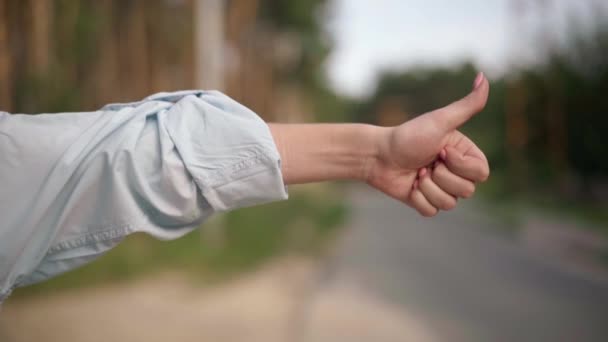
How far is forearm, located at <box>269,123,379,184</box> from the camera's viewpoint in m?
1.20

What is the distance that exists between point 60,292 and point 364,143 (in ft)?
11.3

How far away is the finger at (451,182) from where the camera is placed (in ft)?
4.16

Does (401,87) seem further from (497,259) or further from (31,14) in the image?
(31,14)

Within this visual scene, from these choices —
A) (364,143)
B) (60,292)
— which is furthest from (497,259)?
(364,143)

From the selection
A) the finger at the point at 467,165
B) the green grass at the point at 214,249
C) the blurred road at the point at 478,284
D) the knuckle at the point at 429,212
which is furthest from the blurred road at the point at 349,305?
the finger at the point at 467,165

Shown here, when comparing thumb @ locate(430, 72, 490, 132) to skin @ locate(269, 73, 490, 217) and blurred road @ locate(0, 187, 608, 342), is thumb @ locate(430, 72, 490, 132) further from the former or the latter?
blurred road @ locate(0, 187, 608, 342)

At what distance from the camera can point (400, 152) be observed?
1242 mm

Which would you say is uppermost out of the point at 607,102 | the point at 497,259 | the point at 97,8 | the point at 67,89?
the point at 97,8

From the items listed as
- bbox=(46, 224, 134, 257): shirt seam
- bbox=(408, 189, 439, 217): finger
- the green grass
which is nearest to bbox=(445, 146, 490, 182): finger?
bbox=(408, 189, 439, 217): finger

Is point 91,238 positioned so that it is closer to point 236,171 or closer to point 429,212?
point 236,171

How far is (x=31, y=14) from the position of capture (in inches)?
153

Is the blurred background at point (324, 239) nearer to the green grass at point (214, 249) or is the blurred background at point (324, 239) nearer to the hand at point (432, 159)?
the green grass at point (214, 249)

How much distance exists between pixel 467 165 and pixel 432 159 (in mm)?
94

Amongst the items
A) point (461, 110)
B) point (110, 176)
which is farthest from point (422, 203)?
point (110, 176)
